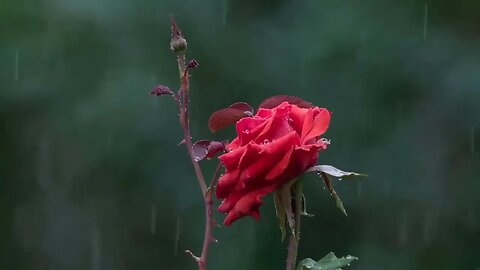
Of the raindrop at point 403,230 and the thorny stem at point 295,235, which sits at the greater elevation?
the thorny stem at point 295,235

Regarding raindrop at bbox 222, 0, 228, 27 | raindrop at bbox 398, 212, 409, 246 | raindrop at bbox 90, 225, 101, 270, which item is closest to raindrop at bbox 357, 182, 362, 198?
raindrop at bbox 398, 212, 409, 246

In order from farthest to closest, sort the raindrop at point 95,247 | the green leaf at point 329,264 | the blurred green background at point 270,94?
the raindrop at point 95,247 → the blurred green background at point 270,94 → the green leaf at point 329,264

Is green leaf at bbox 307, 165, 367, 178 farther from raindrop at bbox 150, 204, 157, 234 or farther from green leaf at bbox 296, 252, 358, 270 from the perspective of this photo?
raindrop at bbox 150, 204, 157, 234

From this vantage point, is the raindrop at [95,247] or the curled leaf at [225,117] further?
the raindrop at [95,247]

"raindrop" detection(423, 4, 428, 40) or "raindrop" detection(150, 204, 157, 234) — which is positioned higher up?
"raindrop" detection(423, 4, 428, 40)

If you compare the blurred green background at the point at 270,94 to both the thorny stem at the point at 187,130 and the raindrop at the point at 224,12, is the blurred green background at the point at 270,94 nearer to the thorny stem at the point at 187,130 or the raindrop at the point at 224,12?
the raindrop at the point at 224,12

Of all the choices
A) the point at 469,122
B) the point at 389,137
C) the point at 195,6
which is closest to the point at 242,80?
the point at 195,6

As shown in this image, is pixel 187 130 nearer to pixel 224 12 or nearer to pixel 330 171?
pixel 330 171

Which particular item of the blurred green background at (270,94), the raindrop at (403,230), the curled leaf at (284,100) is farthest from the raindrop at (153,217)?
the curled leaf at (284,100)
